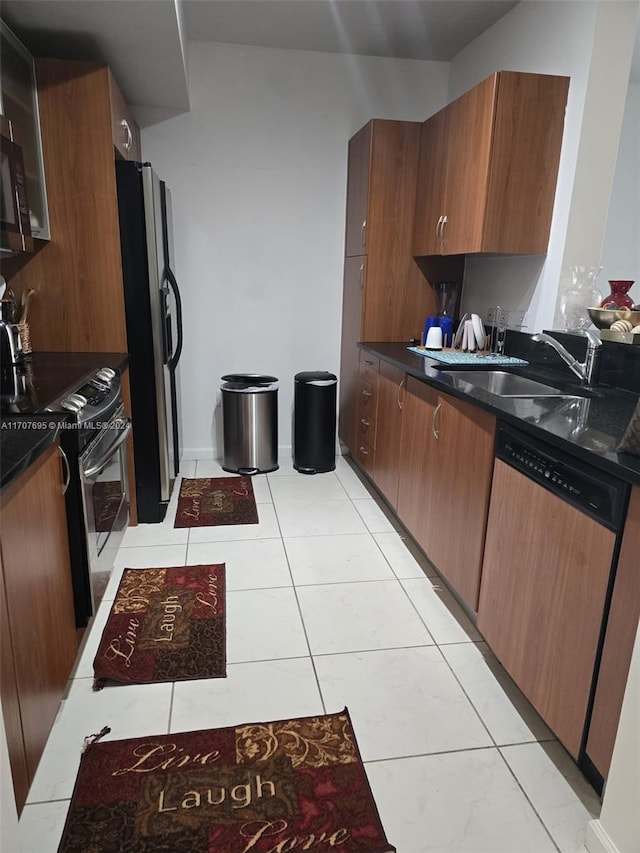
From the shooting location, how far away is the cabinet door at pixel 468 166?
252 cm

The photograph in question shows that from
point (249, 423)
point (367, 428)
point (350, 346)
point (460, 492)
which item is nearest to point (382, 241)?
point (350, 346)

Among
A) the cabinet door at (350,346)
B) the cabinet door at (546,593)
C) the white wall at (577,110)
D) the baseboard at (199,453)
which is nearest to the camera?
the cabinet door at (546,593)

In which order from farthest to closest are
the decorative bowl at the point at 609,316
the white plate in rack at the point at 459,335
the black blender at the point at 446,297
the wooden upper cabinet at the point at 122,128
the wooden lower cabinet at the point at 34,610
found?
the black blender at the point at 446,297, the white plate in rack at the point at 459,335, the wooden upper cabinet at the point at 122,128, the decorative bowl at the point at 609,316, the wooden lower cabinet at the point at 34,610

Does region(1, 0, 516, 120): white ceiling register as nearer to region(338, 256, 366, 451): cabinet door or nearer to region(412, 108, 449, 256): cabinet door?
region(412, 108, 449, 256): cabinet door

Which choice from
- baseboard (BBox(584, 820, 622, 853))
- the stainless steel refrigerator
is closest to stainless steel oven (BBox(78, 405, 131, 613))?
the stainless steel refrigerator

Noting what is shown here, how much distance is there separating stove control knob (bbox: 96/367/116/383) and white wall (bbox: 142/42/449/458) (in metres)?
1.56

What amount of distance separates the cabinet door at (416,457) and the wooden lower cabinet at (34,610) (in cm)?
146

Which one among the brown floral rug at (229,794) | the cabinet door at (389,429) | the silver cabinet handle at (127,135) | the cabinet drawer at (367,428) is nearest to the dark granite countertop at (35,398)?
the brown floral rug at (229,794)

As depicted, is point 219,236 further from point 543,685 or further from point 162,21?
point 543,685

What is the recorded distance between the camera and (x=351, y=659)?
1979 millimetres

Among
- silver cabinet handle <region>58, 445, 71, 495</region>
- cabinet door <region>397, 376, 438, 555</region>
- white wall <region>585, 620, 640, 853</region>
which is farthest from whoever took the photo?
cabinet door <region>397, 376, 438, 555</region>

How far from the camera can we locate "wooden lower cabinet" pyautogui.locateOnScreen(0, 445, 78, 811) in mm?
1259

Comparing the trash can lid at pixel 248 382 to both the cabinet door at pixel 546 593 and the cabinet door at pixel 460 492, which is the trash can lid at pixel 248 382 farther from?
the cabinet door at pixel 546 593

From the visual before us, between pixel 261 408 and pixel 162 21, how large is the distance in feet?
6.88
